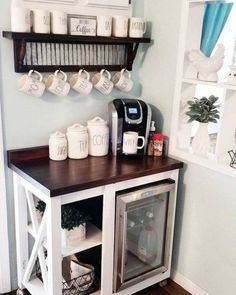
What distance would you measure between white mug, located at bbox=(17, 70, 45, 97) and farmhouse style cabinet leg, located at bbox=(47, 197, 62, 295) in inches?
22.9

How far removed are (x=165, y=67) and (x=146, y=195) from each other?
2.54 ft

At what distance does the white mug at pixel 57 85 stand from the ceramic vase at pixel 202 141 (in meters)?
0.77

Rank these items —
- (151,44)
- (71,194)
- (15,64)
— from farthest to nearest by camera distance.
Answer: (151,44), (15,64), (71,194)

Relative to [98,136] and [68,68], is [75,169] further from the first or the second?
[68,68]

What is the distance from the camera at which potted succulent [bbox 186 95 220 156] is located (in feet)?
6.46

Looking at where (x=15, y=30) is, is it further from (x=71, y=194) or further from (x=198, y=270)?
(x=198, y=270)

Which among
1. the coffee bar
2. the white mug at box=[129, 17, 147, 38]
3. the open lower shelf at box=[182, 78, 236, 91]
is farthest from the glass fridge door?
the white mug at box=[129, 17, 147, 38]

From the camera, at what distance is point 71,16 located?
1.89m

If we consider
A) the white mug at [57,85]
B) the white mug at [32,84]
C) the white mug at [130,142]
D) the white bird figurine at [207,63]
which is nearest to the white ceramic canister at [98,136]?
the white mug at [130,142]

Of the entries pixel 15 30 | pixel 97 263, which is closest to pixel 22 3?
pixel 15 30

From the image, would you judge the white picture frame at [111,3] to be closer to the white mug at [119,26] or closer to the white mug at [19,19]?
the white mug at [119,26]

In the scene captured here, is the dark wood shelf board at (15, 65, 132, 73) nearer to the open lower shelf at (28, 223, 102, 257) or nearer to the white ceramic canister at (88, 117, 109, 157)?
the white ceramic canister at (88, 117, 109, 157)

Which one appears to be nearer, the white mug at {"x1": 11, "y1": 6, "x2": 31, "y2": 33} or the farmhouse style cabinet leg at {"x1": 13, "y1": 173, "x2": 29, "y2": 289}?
the white mug at {"x1": 11, "y1": 6, "x2": 31, "y2": 33}

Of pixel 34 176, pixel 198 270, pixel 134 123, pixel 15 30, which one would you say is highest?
pixel 15 30
